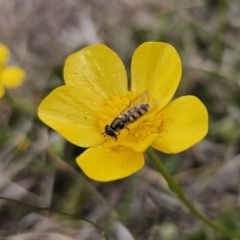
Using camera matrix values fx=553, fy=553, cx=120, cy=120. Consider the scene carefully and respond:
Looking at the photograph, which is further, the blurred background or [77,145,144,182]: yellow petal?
the blurred background

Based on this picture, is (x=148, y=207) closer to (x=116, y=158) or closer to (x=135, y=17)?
(x=116, y=158)

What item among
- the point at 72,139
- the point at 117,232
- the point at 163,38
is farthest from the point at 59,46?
the point at 72,139

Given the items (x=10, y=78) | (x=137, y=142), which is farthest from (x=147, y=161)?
(x=137, y=142)

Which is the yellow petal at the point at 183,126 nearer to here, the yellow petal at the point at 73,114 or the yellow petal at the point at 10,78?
the yellow petal at the point at 73,114

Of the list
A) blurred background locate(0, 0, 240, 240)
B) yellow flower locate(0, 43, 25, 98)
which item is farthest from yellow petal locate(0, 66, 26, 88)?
blurred background locate(0, 0, 240, 240)

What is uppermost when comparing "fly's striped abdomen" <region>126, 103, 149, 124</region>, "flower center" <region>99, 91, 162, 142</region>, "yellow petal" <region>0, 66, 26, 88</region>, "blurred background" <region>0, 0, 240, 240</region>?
"fly's striped abdomen" <region>126, 103, 149, 124</region>

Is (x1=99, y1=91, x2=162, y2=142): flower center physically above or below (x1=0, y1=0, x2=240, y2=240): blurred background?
above

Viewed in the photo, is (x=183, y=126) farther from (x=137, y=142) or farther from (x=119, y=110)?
(x=119, y=110)

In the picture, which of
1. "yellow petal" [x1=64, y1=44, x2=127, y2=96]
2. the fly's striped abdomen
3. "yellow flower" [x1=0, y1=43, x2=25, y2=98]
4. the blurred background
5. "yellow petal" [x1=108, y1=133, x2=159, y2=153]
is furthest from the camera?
"yellow flower" [x1=0, y1=43, x2=25, y2=98]

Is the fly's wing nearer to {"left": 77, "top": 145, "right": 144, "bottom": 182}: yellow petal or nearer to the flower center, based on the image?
the flower center
